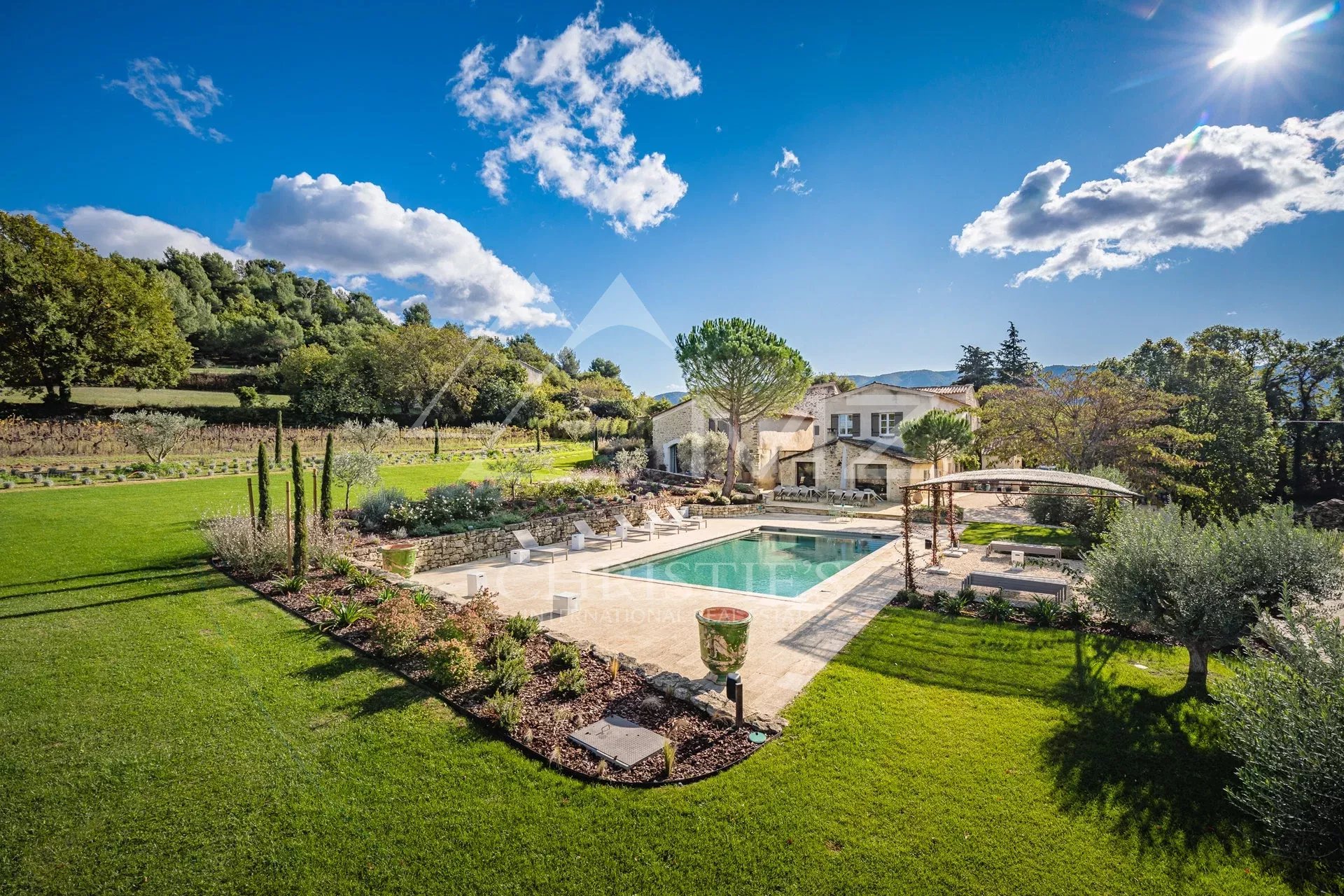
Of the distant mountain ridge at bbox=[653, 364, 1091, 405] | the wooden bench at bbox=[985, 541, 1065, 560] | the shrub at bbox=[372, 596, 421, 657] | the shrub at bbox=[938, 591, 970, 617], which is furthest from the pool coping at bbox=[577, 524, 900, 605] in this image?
the distant mountain ridge at bbox=[653, 364, 1091, 405]

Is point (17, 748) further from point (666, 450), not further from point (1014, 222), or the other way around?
point (666, 450)

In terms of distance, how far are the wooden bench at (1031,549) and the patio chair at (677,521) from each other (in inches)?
371

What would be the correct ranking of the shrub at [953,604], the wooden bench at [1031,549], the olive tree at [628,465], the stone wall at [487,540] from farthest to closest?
1. the olive tree at [628,465]
2. the wooden bench at [1031,549]
3. the stone wall at [487,540]
4. the shrub at [953,604]

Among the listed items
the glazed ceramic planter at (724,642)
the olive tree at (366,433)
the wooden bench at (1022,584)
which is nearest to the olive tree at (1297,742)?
the glazed ceramic planter at (724,642)

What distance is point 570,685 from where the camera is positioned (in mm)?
5762

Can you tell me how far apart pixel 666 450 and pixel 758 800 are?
90.7 ft

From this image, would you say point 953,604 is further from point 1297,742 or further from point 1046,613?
point 1297,742

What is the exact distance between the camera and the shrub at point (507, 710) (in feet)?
16.5

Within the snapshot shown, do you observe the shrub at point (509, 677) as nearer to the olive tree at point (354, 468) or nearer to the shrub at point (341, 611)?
the shrub at point (341, 611)

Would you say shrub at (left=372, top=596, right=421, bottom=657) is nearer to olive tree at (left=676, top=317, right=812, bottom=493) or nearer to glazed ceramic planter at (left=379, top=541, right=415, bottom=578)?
glazed ceramic planter at (left=379, top=541, right=415, bottom=578)

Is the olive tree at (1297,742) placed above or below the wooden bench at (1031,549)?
above

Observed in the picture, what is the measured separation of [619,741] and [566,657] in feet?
5.75

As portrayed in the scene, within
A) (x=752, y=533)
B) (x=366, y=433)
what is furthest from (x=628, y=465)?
(x=366, y=433)

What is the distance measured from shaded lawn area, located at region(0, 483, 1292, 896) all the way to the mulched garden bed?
220mm
